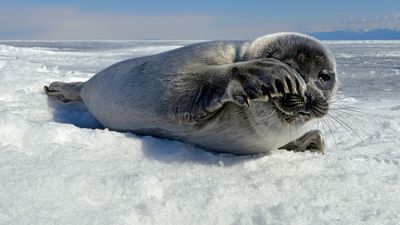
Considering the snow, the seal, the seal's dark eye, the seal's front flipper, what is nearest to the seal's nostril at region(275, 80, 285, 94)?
the seal

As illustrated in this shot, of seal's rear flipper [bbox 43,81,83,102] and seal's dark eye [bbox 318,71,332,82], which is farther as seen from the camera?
seal's rear flipper [bbox 43,81,83,102]

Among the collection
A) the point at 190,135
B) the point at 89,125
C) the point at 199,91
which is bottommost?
the point at 89,125

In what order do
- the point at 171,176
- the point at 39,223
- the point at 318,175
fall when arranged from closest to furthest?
the point at 39,223, the point at 171,176, the point at 318,175

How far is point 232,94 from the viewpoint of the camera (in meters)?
2.01

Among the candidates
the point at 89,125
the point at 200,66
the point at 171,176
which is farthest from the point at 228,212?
the point at 89,125

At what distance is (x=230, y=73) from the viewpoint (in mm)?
2090

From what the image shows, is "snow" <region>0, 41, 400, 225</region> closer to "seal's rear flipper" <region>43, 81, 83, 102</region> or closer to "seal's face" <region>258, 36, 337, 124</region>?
"seal's face" <region>258, 36, 337, 124</region>

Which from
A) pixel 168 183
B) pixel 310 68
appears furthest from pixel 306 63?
pixel 168 183

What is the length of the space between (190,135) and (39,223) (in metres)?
1.05

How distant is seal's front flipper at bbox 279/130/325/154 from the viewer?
266 cm

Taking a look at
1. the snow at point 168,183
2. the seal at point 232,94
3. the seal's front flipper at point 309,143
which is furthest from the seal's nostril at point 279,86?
the seal's front flipper at point 309,143

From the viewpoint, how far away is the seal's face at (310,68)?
83.3 inches

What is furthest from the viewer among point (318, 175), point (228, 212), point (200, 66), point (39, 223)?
point (200, 66)

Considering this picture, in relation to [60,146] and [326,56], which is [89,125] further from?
[326,56]
